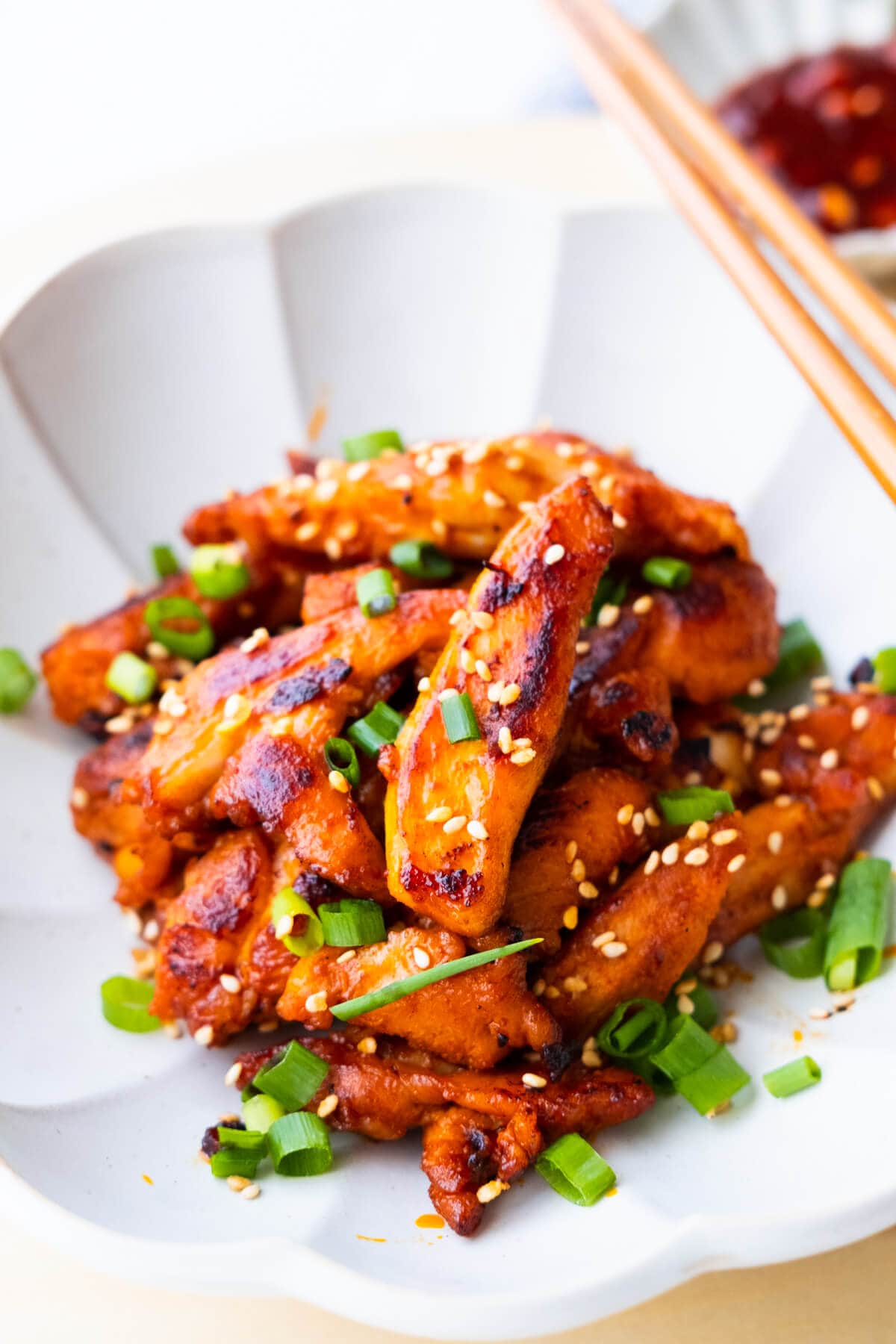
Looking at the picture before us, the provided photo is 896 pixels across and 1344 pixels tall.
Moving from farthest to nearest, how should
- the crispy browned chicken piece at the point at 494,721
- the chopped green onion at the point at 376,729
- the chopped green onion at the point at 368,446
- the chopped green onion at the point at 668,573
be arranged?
the chopped green onion at the point at 368,446 < the chopped green onion at the point at 668,573 < the chopped green onion at the point at 376,729 < the crispy browned chicken piece at the point at 494,721

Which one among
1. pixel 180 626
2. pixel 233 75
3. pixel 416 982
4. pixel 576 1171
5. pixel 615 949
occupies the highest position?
pixel 233 75

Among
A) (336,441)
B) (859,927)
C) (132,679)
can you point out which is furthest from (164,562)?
(859,927)

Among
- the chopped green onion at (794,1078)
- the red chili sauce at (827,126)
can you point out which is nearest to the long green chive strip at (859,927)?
the chopped green onion at (794,1078)

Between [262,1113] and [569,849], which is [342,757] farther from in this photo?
[262,1113]

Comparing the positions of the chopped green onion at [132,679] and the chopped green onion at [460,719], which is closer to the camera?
the chopped green onion at [460,719]

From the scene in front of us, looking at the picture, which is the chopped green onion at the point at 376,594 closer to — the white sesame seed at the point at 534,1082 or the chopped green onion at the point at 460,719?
the chopped green onion at the point at 460,719

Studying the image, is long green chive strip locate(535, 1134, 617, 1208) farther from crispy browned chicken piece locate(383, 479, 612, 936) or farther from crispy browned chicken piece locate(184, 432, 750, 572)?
crispy browned chicken piece locate(184, 432, 750, 572)
